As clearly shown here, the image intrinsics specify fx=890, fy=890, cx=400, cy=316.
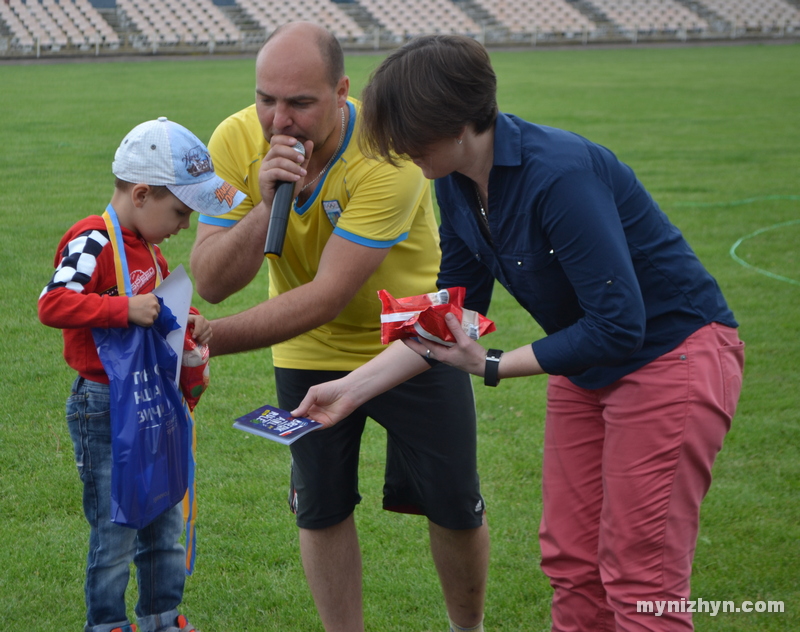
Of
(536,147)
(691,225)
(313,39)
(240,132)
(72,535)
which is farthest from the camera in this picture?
(691,225)

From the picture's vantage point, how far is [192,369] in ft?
9.46

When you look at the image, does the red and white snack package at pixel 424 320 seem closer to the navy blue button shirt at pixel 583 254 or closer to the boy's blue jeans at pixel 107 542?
the navy blue button shirt at pixel 583 254

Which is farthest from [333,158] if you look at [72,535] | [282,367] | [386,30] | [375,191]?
[386,30]

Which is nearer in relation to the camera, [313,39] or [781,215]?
[313,39]

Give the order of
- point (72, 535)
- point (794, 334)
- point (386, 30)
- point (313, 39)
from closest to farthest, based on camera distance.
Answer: point (313, 39) < point (72, 535) < point (794, 334) < point (386, 30)

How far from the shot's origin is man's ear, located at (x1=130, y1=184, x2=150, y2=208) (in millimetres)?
2777

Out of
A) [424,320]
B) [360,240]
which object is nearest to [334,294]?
[360,240]

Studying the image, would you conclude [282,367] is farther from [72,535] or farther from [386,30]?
[386,30]

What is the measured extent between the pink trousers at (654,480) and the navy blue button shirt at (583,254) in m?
0.07

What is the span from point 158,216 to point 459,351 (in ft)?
3.59

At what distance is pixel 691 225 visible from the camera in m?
9.58

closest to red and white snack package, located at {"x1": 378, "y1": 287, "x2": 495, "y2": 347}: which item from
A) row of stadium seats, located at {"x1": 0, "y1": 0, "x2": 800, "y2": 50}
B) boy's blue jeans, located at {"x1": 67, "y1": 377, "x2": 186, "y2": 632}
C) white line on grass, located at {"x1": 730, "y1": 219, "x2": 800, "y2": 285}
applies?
boy's blue jeans, located at {"x1": 67, "y1": 377, "x2": 186, "y2": 632}

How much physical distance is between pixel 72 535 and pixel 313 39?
93.9 inches

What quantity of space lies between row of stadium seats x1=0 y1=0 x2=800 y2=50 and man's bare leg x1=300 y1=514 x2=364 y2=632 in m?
33.6
